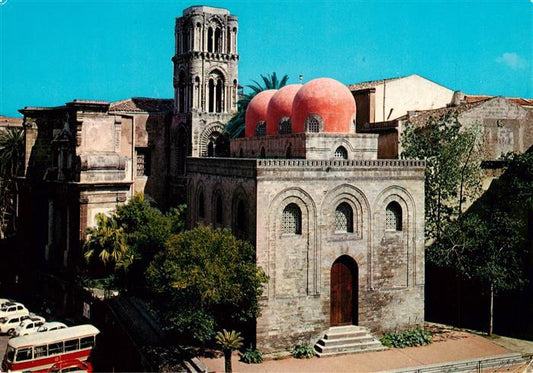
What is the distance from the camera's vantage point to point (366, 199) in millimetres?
22875

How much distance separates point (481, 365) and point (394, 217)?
629 centimetres

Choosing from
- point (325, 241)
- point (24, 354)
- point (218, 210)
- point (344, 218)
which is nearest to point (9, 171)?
point (218, 210)

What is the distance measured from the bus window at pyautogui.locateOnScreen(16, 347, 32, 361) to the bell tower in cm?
2480

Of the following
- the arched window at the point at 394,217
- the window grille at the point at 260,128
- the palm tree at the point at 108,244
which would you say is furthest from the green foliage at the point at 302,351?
the window grille at the point at 260,128

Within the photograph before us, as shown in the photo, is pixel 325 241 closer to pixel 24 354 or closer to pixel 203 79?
pixel 24 354

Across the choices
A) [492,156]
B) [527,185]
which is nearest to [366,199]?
[527,185]

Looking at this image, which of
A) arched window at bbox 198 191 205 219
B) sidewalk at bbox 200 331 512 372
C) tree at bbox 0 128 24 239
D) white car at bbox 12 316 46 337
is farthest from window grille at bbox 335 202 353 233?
tree at bbox 0 128 24 239

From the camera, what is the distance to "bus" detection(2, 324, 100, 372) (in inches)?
794

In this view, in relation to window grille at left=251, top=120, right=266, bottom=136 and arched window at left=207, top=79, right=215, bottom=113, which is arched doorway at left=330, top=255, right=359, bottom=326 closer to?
window grille at left=251, top=120, right=266, bottom=136

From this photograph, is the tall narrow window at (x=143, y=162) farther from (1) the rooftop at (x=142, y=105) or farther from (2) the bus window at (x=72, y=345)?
(2) the bus window at (x=72, y=345)

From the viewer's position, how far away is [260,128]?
99.2 feet

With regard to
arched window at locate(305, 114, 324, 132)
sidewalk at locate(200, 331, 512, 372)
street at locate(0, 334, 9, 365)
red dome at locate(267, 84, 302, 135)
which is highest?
red dome at locate(267, 84, 302, 135)

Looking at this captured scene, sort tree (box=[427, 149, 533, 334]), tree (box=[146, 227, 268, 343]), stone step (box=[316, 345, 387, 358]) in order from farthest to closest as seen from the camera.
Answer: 1. tree (box=[427, 149, 533, 334])
2. stone step (box=[316, 345, 387, 358])
3. tree (box=[146, 227, 268, 343])

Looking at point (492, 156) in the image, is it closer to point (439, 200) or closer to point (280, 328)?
point (439, 200)
